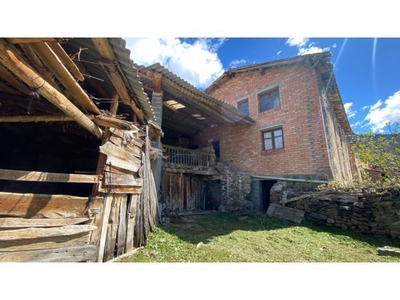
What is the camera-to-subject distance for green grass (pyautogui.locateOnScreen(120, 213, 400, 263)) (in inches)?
185

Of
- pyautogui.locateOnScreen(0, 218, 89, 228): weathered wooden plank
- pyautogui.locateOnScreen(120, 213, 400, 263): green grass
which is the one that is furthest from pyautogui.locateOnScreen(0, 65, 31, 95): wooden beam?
pyautogui.locateOnScreen(120, 213, 400, 263): green grass

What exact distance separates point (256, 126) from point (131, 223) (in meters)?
9.20

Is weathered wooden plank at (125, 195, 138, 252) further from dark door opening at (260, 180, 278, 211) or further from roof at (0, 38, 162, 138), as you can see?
dark door opening at (260, 180, 278, 211)

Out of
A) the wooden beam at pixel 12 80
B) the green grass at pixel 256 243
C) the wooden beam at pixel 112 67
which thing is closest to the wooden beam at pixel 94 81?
the wooden beam at pixel 112 67

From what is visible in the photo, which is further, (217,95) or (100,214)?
(217,95)

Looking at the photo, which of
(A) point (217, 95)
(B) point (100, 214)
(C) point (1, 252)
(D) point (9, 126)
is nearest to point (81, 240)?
(B) point (100, 214)

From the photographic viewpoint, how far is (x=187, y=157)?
36.7ft

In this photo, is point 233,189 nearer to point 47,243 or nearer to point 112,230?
point 112,230

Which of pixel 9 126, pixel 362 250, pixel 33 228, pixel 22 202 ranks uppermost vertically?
pixel 9 126

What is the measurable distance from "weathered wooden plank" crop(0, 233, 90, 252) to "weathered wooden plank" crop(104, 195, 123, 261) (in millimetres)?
650

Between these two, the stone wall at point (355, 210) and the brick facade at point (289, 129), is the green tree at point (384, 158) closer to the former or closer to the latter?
the stone wall at point (355, 210)
